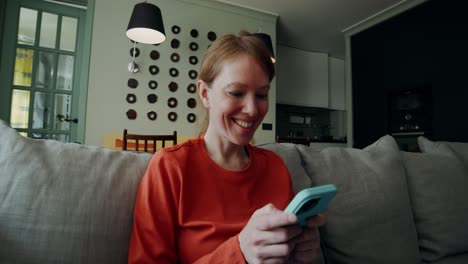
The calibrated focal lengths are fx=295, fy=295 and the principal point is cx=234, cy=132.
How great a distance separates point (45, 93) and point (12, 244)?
325cm

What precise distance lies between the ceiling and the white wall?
55 cm

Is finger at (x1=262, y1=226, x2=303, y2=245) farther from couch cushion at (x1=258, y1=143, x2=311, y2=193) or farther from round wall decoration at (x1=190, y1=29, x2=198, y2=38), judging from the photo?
round wall decoration at (x1=190, y1=29, x2=198, y2=38)

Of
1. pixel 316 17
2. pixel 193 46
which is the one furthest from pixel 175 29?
pixel 316 17

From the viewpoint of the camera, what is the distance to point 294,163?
3.76 ft

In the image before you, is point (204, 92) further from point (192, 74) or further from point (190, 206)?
point (192, 74)

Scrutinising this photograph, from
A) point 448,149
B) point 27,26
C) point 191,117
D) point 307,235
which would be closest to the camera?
point 307,235

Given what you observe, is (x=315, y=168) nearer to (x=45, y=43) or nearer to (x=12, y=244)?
(x=12, y=244)

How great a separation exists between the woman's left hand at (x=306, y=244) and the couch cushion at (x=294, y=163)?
0.44 m

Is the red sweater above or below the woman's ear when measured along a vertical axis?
below

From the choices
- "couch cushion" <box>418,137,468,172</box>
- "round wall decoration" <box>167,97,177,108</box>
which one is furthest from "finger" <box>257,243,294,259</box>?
"round wall decoration" <box>167,97,177,108</box>

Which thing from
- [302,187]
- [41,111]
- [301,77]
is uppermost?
[301,77]

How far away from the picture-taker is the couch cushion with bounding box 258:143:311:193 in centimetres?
109

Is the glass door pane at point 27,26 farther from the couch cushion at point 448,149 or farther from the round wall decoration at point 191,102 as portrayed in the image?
the couch cushion at point 448,149

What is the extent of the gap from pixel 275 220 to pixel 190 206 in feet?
1.08
